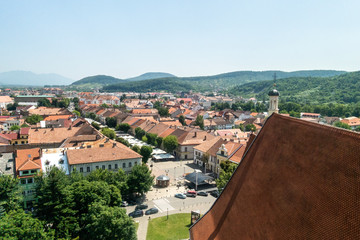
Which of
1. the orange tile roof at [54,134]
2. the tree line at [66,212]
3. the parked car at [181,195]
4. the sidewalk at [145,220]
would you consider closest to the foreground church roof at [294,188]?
the tree line at [66,212]

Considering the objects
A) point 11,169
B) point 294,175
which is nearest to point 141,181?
point 11,169

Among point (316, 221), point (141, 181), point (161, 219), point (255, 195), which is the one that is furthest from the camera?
point (141, 181)

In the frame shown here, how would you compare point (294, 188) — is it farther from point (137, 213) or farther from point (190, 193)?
point (190, 193)

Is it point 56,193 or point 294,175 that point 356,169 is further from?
point 56,193

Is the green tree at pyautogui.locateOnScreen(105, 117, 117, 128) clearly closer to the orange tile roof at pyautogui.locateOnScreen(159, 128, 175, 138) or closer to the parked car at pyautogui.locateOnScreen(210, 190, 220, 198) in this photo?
the orange tile roof at pyautogui.locateOnScreen(159, 128, 175, 138)

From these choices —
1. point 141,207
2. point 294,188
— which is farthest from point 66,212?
point 294,188

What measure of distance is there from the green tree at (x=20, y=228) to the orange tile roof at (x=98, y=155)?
859 inches

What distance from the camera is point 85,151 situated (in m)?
52.2

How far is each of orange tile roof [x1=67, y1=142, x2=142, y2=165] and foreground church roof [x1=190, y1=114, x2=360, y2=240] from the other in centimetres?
3294

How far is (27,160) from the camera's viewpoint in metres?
45.9

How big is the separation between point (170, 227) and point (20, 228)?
1922cm

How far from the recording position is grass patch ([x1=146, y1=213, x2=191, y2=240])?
1374 inches

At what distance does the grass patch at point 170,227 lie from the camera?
115ft

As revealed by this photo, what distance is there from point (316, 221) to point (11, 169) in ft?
164
